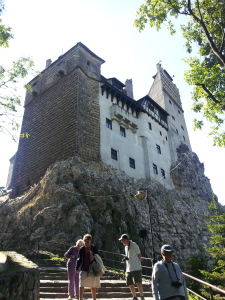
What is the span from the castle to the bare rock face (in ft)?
5.49

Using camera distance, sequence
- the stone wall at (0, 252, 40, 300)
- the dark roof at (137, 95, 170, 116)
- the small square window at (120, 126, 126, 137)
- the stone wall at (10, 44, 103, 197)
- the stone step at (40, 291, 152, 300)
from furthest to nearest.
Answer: the dark roof at (137, 95, 170, 116) < the small square window at (120, 126, 126, 137) < the stone wall at (10, 44, 103, 197) < the stone step at (40, 291, 152, 300) < the stone wall at (0, 252, 40, 300)

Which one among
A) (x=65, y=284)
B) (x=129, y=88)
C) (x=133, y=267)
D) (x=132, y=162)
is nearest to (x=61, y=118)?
(x=132, y=162)

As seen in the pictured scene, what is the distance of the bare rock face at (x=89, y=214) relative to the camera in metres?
14.6

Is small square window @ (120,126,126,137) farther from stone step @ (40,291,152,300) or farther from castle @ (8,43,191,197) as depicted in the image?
stone step @ (40,291,152,300)

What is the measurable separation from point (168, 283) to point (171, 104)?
3609 cm

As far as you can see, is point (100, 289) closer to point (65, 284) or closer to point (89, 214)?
point (65, 284)

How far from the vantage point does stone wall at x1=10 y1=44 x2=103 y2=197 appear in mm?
20281

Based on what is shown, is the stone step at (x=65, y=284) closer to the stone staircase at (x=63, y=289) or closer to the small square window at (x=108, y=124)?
the stone staircase at (x=63, y=289)

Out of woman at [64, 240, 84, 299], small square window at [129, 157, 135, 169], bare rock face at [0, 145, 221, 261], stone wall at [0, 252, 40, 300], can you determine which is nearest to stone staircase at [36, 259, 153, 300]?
woman at [64, 240, 84, 299]

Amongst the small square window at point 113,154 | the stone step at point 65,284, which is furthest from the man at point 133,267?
the small square window at point 113,154

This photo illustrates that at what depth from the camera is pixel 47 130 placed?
2259cm

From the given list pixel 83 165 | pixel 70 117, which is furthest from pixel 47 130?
pixel 83 165

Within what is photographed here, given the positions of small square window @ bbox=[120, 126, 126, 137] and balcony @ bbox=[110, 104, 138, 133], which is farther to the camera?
small square window @ bbox=[120, 126, 126, 137]

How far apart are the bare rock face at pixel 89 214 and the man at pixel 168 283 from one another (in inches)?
322
